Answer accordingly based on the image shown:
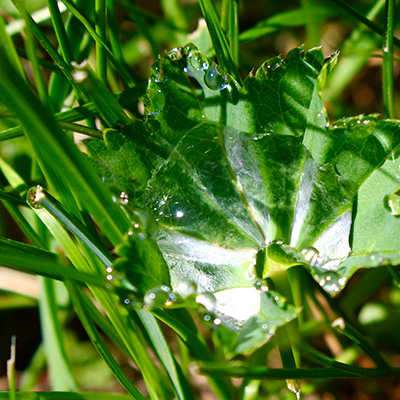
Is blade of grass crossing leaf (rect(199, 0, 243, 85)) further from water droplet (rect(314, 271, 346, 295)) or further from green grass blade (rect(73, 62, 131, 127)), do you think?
water droplet (rect(314, 271, 346, 295))

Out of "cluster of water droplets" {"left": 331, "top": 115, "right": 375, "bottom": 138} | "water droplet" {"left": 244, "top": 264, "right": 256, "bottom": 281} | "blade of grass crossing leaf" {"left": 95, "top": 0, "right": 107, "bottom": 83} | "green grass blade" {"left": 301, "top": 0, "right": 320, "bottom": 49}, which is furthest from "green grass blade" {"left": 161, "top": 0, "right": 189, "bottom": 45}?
"water droplet" {"left": 244, "top": 264, "right": 256, "bottom": 281}

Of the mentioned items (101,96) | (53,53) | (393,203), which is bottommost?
(393,203)

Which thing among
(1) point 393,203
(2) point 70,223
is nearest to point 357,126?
(1) point 393,203

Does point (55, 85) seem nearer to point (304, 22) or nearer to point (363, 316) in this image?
point (304, 22)

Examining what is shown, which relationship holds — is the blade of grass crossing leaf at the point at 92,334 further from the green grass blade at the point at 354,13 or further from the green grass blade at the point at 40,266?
the green grass blade at the point at 354,13

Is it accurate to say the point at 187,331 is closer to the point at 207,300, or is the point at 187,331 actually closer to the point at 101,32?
the point at 207,300

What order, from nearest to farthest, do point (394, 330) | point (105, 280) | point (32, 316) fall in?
point (105, 280), point (394, 330), point (32, 316)

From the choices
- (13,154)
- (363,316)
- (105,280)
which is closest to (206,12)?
(105,280)
